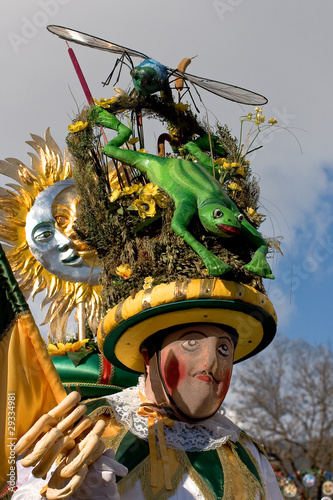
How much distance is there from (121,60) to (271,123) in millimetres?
998

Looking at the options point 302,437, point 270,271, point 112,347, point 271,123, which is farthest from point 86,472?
point 302,437

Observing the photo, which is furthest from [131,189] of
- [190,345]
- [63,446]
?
[63,446]

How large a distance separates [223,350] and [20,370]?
1.18m

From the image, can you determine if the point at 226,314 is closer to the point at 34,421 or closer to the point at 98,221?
the point at 98,221

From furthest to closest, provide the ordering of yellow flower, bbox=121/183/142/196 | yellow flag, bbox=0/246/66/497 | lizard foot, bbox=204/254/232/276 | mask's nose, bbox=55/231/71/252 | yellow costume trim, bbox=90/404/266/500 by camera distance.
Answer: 1. mask's nose, bbox=55/231/71/252
2. yellow flower, bbox=121/183/142/196
3. lizard foot, bbox=204/254/232/276
4. yellow costume trim, bbox=90/404/266/500
5. yellow flag, bbox=0/246/66/497

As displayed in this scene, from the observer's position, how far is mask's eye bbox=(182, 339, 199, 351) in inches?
→ 124

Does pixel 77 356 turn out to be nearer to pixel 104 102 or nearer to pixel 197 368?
pixel 197 368

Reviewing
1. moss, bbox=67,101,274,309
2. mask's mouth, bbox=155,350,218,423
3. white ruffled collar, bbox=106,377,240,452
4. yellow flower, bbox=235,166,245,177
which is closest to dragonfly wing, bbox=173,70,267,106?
moss, bbox=67,101,274,309

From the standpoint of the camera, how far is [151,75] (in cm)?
366

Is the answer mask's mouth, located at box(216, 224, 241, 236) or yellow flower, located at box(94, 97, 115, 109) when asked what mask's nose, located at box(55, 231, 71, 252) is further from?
mask's mouth, located at box(216, 224, 241, 236)

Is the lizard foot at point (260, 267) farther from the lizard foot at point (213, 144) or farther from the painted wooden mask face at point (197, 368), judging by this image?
the lizard foot at point (213, 144)

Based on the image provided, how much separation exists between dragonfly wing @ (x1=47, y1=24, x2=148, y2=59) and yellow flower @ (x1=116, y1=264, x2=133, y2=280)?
4.64 ft

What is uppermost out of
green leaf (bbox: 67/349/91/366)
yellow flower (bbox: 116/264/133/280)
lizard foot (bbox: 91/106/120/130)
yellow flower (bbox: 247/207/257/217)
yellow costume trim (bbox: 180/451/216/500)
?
lizard foot (bbox: 91/106/120/130)

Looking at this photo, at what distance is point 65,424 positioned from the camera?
2.26m
